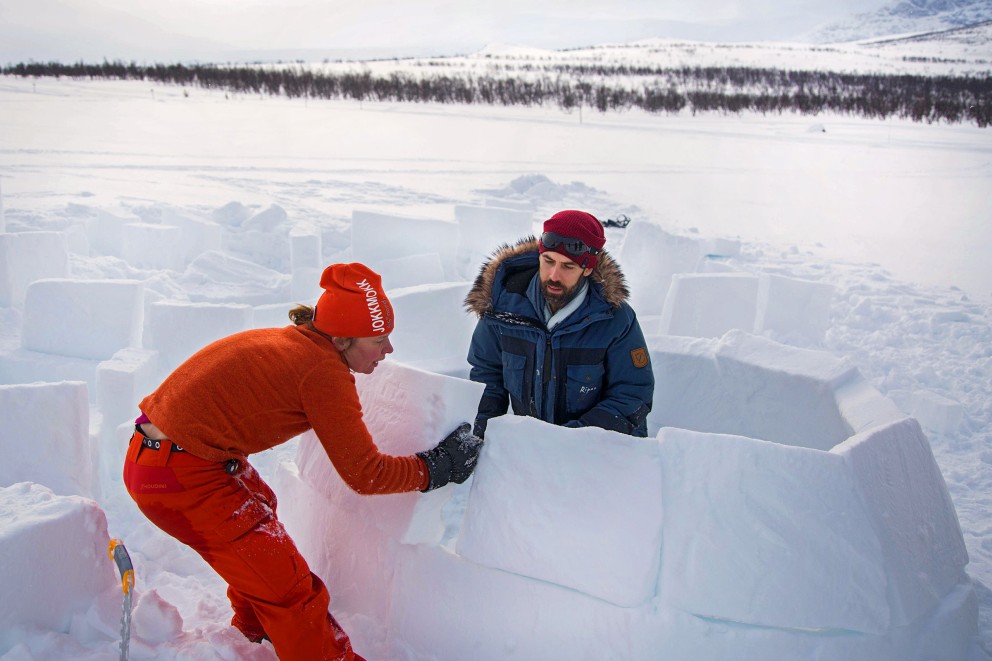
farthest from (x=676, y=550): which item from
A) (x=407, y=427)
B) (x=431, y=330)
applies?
(x=431, y=330)

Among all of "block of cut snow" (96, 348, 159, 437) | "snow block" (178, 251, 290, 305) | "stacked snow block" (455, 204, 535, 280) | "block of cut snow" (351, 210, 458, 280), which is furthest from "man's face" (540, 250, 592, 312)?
"snow block" (178, 251, 290, 305)

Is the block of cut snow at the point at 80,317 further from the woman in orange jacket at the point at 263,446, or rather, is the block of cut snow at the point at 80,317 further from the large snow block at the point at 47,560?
the woman in orange jacket at the point at 263,446

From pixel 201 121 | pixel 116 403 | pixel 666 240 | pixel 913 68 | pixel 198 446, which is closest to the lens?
pixel 198 446

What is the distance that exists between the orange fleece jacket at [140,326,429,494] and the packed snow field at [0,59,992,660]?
0.86 feet

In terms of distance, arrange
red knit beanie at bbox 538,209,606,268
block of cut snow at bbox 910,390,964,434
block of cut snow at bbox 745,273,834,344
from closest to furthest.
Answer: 1. red knit beanie at bbox 538,209,606,268
2. block of cut snow at bbox 910,390,964,434
3. block of cut snow at bbox 745,273,834,344

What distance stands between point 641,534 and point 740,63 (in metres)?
26.0

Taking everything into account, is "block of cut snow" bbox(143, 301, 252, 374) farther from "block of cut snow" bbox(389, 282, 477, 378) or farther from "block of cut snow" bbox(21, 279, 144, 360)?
"block of cut snow" bbox(389, 282, 477, 378)

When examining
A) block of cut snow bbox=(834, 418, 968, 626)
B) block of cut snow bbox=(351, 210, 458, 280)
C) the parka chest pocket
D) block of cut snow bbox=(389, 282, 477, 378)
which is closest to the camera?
block of cut snow bbox=(834, 418, 968, 626)

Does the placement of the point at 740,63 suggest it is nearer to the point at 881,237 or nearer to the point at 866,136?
the point at 866,136

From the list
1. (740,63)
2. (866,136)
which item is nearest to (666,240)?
(866,136)

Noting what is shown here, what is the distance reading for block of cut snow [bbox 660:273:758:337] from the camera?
4.25m

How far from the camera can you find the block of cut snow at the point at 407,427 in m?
2.04

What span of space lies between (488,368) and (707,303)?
2.19 metres

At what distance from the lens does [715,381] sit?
310 cm
